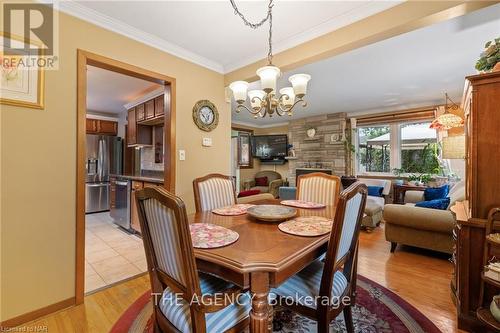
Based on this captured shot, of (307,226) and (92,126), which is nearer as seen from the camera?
(307,226)

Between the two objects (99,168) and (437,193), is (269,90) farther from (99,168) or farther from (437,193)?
(99,168)

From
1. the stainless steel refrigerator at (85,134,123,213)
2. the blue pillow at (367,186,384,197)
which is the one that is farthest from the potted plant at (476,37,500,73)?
the stainless steel refrigerator at (85,134,123,213)

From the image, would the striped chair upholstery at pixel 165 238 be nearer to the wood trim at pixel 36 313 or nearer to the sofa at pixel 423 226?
the wood trim at pixel 36 313

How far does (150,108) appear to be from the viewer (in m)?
3.82

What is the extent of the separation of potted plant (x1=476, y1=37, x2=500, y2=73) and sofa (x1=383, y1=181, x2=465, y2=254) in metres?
1.38

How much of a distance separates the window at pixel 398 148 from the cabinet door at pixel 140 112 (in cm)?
481

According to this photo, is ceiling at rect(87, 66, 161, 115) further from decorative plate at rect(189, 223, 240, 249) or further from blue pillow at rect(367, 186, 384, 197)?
blue pillow at rect(367, 186, 384, 197)

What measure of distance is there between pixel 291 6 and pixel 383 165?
467 centimetres

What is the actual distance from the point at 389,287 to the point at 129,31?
134 inches

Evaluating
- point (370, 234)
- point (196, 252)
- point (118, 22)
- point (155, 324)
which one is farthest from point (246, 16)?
point (370, 234)

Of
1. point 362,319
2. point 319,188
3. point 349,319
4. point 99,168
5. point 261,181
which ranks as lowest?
point 362,319

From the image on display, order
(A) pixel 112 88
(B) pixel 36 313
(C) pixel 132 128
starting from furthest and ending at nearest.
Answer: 1. (C) pixel 132 128
2. (A) pixel 112 88
3. (B) pixel 36 313

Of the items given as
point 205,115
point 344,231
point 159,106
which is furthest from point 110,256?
point 344,231

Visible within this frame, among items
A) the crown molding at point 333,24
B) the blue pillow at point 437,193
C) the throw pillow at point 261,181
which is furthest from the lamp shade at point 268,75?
the throw pillow at point 261,181
